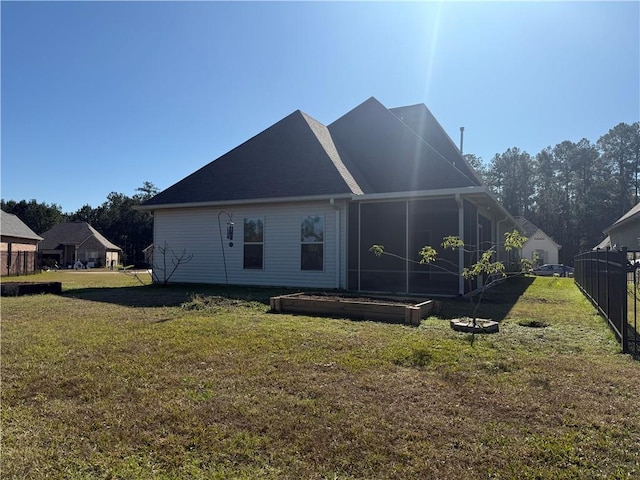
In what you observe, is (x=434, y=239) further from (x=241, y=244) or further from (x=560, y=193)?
(x=560, y=193)

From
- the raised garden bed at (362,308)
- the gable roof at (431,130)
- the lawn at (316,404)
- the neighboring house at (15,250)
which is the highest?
the gable roof at (431,130)

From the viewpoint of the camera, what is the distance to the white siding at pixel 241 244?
11.7 metres

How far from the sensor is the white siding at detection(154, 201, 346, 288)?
1168 centimetres

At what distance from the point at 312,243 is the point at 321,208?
1.08 m

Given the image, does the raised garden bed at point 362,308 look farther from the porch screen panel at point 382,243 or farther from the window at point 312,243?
the window at point 312,243

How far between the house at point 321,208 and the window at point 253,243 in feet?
0.11

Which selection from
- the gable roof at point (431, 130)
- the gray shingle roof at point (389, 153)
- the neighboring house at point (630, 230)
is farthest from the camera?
the neighboring house at point (630, 230)

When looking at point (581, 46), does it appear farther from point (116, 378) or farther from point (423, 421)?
point (116, 378)

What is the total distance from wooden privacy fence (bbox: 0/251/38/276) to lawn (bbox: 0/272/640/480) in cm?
2596

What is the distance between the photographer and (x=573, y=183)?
5588 centimetres

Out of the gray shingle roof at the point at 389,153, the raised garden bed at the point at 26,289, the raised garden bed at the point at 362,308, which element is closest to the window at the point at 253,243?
the gray shingle roof at the point at 389,153

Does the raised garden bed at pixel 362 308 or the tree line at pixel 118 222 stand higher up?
the tree line at pixel 118 222

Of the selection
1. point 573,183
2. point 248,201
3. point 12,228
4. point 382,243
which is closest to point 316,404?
point 248,201

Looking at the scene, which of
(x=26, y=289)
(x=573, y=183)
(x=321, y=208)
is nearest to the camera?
(x=26, y=289)
